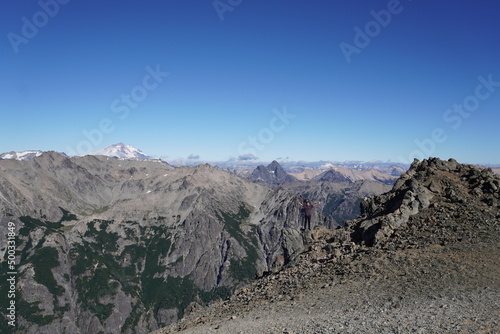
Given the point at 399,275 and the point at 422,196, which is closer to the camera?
the point at 399,275

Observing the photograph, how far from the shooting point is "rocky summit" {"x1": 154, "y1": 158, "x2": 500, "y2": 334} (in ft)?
84.4

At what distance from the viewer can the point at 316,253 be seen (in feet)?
144

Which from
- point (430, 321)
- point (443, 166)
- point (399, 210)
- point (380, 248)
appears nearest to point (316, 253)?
point (380, 248)

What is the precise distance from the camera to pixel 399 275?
32.7 m

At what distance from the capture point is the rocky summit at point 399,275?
25.7 m

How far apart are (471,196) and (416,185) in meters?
6.39

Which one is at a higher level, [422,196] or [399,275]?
[422,196]

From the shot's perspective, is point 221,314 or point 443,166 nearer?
point 221,314

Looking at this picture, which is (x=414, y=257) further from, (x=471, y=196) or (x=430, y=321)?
(x=471, y=196)

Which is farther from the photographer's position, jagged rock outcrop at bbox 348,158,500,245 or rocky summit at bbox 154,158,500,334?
jagged rock outcrop at bbox 348,158,500,245

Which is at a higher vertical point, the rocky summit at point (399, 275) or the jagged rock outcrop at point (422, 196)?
the jagged rock outcrop at point (422, 196)

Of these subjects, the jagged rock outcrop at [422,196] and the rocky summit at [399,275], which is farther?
the jagged rock outcrop at [422,196]

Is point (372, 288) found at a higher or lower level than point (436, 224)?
lower

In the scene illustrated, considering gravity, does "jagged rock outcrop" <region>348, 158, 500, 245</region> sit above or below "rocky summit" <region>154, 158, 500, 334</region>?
above
